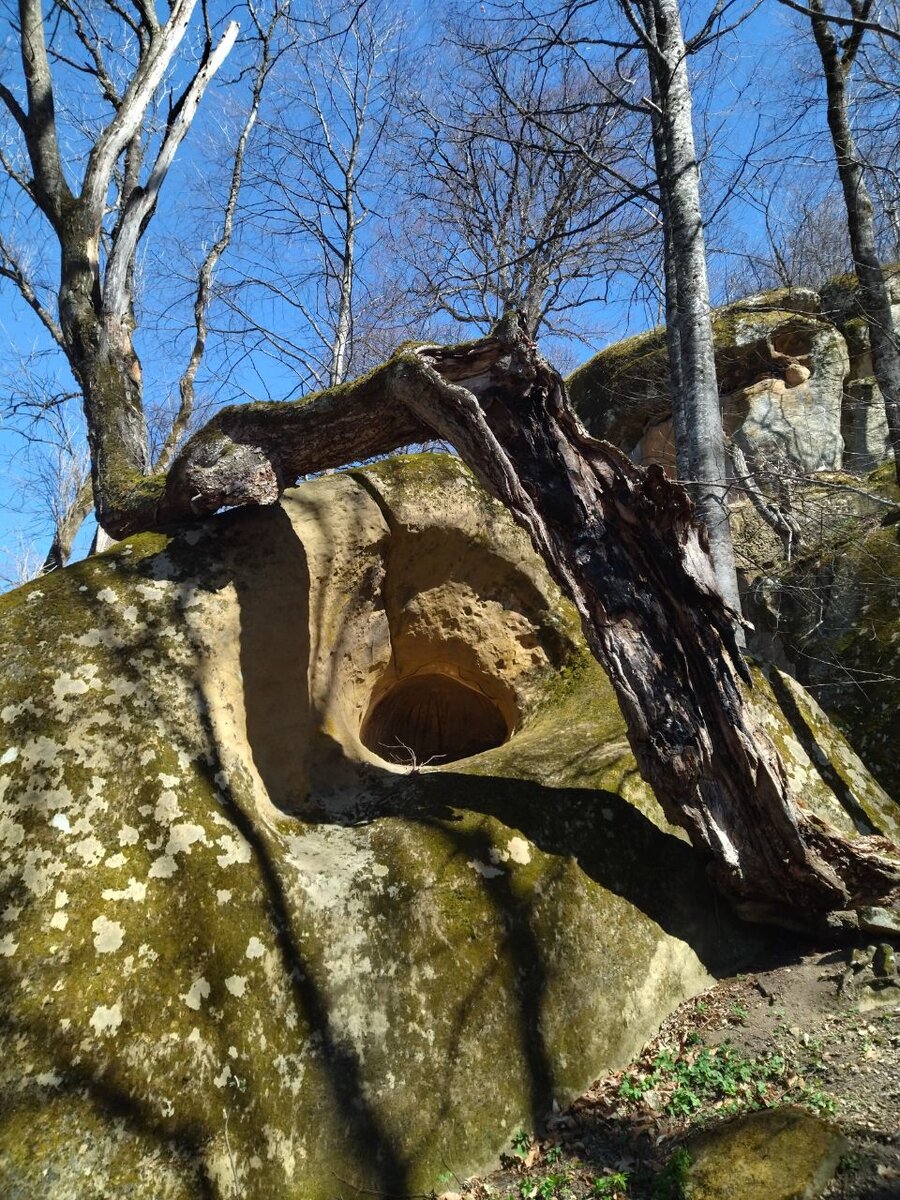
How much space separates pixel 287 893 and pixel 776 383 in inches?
482

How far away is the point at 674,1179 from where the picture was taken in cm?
240

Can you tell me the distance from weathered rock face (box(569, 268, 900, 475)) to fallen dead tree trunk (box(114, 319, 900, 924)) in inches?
323

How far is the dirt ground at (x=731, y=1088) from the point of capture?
2.50m

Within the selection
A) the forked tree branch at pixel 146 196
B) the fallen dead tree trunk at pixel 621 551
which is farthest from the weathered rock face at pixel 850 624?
the forked tree branch at pixel 146 196

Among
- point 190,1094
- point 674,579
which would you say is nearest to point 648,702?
point 674,579

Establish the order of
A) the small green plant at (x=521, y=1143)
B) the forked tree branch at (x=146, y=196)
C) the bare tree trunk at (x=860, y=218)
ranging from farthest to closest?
the bare tree trunk at (x=860, y=218)
the forked tree branch at (x=146, y=196)
the small green plant at (x=521, y=1143)

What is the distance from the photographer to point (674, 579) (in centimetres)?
391

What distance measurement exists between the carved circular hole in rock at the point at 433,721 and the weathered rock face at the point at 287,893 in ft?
4.66

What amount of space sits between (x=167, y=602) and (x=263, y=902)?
171cm

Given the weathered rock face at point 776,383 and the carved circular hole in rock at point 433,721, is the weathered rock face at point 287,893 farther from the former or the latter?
the weathered rock face at point 776,383

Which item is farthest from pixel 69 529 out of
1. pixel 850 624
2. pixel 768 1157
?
pixel 768 1157

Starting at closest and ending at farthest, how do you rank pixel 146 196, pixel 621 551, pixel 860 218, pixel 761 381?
pixel 621 551 → pixel 146 196 → pixel 860 218 → pixel 761 381

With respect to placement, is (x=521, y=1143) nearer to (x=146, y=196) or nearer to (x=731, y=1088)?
(x=731, y=1088)

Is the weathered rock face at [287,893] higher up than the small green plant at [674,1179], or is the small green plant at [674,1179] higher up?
the weathered rock face at [287,893]
